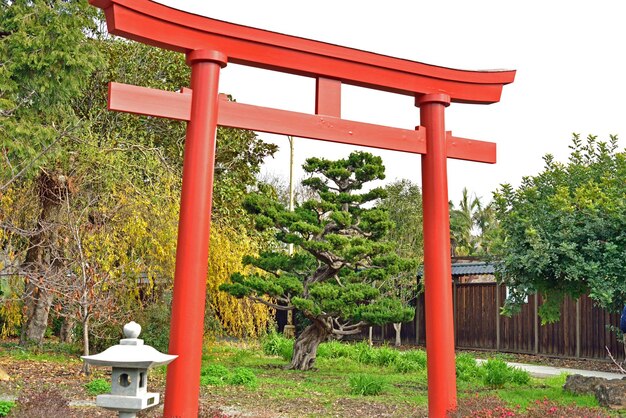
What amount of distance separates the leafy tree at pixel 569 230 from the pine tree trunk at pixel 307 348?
12.2 feet

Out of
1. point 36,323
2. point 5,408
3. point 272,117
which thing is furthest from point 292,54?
point 36,323

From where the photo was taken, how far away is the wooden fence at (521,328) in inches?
568

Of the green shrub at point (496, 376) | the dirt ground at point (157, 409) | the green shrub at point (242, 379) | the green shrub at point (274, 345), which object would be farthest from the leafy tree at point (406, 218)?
the dirt ground at point (157, 409)

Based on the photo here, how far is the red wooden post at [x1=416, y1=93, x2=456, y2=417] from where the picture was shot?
276 inches

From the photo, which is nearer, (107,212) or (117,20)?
(117,20)

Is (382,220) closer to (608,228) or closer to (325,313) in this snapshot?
(325,313)

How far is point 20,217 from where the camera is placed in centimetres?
1235

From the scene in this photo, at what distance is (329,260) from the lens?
37.8ft

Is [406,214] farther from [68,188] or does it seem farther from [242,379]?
[242,379]

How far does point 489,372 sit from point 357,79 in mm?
4996

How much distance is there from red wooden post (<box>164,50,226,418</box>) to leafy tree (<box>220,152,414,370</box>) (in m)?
5.08

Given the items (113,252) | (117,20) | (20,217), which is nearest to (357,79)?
(117,20)

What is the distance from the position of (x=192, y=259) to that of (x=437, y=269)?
2.60m

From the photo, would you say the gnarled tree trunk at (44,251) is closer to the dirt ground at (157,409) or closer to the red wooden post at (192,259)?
the dirt ground at (157,409)
